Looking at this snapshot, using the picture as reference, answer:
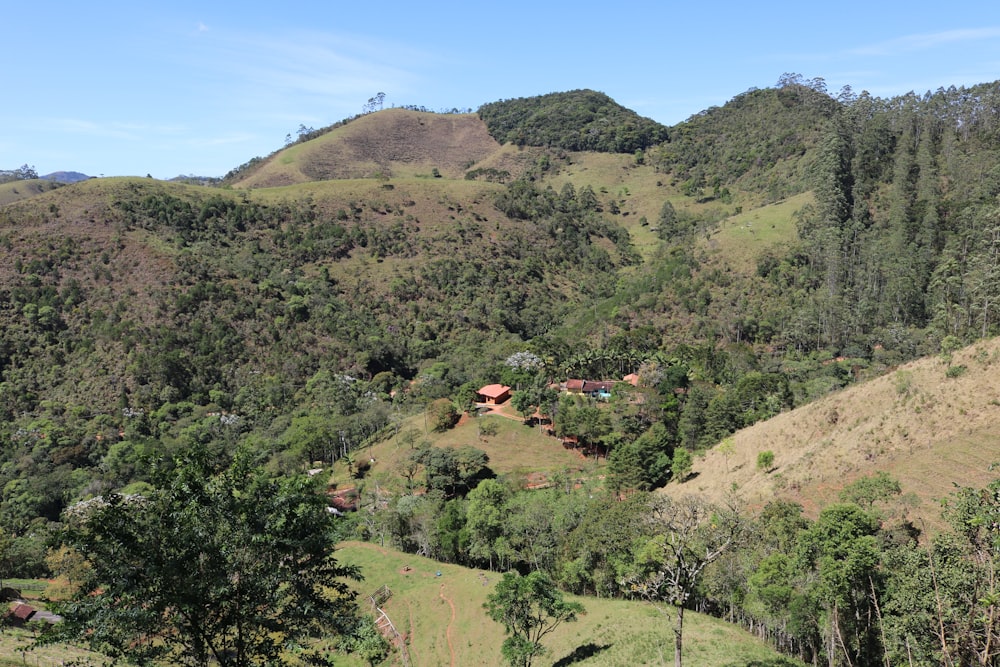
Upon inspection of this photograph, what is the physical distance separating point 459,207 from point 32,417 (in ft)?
305

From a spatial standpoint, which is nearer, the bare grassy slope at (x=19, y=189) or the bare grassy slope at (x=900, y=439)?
the bare grassy slope at (x=900, y=439)

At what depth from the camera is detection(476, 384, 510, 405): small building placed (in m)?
74.2

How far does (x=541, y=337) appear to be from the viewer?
104250 mm

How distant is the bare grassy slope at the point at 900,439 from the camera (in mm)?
29484

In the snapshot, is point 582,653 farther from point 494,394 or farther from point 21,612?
point 494,394

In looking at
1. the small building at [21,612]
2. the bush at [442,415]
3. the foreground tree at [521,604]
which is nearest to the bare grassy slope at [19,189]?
the bush at [442,415]

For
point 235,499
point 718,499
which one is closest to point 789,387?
point 718,499

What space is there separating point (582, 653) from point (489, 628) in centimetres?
873

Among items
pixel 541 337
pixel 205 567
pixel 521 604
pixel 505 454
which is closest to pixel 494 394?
pixel 505 454

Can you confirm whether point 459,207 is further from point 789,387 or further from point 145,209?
point 789,387

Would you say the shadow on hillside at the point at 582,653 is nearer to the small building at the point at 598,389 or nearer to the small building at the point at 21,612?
the small building at the point at 21,612

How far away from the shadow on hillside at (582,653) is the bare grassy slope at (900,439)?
15149mm

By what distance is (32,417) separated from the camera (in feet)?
256

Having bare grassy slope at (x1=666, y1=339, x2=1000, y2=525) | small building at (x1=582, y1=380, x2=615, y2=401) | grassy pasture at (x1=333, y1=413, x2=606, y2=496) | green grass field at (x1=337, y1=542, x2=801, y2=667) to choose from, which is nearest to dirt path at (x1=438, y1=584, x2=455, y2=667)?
green grass field at (x1=337, y1=542, x2=801, y2=667)
